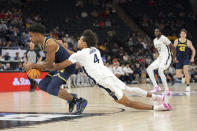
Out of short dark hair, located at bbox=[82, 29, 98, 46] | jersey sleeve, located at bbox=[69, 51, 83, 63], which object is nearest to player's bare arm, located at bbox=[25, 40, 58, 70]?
jersey sleeve, located at bbox=[69, 51, 83, 63]

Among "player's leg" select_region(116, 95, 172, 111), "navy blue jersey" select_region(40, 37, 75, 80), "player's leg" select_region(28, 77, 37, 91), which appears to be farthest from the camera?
"player's leg" select_region(28, 77, 37, 91)

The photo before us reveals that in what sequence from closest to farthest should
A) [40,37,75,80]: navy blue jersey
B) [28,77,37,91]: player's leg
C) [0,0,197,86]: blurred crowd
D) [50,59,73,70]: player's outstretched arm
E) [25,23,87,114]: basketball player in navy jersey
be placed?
[50,59,73,70]: player's outstretched arm
[25,23,87,114]: basketball player in navy jersey
[40,37,75,80]: navy blue jersey
[28,77,37,91]: player's leg
[0,0,197,86]: blurred crowd

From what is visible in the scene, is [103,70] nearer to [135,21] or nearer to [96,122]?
[96,122]

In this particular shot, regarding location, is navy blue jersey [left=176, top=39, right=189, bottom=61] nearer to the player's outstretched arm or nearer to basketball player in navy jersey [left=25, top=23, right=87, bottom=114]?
basketball player in navy jersey [left=25, top=23, right=87, bottom=114]

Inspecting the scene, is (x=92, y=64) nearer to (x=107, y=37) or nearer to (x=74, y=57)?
(x=74, y=57)

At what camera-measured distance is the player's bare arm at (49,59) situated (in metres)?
6.88

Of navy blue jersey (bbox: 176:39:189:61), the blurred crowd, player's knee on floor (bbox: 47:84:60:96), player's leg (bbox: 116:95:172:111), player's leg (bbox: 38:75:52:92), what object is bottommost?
player's leg (bbox: 116:95:172:111)

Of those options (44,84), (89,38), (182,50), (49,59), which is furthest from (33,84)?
(89,38)

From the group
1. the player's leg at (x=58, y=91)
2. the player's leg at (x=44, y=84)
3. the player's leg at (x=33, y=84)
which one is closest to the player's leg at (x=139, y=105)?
the player's leg at (x=58, y=91)

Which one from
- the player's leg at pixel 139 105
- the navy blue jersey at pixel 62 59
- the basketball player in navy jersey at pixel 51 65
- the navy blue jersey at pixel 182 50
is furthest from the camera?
the navy blue jersey at pixel 182 50

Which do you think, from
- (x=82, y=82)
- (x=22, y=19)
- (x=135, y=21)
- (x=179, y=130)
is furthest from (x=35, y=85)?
(x=135, y=21)

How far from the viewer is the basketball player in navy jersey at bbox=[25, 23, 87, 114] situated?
23.1ft

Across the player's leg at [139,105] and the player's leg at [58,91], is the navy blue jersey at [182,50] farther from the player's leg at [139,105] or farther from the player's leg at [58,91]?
the player's leg at [58,91]

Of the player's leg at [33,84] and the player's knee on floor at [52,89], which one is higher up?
the player's leg at [33,84]
